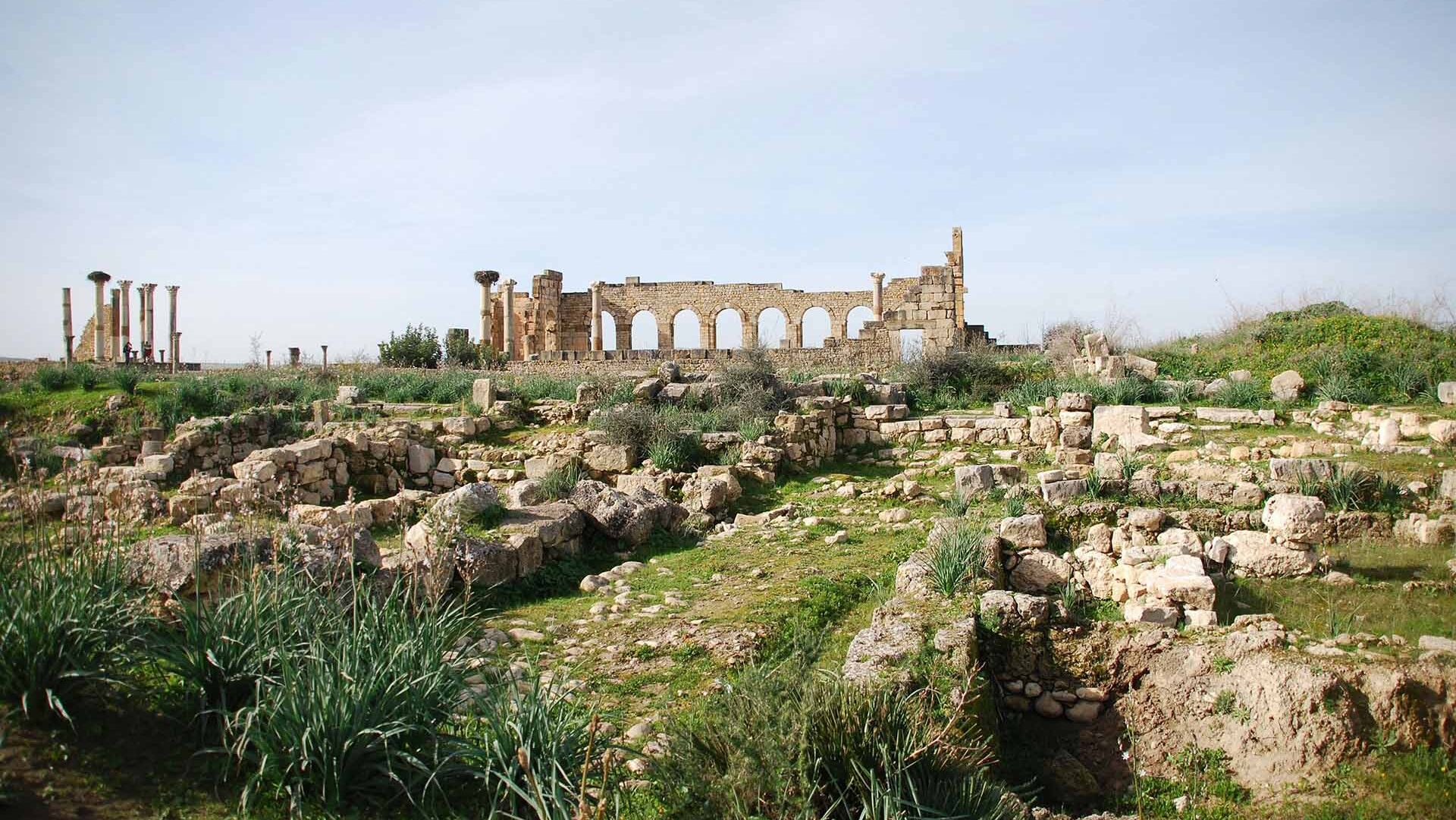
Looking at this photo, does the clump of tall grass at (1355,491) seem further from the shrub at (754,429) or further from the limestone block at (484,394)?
the limestone block at (484,394)

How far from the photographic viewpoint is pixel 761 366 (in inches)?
706

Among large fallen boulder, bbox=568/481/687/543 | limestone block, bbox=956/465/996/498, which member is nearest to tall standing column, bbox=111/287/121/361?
large fallen boulder, bbox=568/481/687/543

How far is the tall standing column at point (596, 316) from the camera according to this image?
37562mm

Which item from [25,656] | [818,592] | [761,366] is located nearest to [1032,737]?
[818,592]

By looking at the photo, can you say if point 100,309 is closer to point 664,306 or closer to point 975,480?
point 664,306

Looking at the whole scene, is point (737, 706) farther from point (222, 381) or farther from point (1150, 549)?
point (222, 381)

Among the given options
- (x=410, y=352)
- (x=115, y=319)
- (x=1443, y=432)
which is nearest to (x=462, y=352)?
(x=410, y=352)

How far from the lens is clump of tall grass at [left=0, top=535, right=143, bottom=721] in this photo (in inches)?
132

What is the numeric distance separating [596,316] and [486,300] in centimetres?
465

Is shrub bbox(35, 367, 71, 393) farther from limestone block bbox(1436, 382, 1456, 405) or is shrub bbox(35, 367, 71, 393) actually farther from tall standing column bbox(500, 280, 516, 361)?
limestone block bbox(1436, 382, 1456, 405)

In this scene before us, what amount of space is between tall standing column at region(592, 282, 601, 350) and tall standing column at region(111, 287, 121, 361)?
17723mm

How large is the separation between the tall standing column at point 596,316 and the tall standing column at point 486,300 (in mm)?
4156

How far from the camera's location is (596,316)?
3816cm

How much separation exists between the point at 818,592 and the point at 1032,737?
2.04 metres
